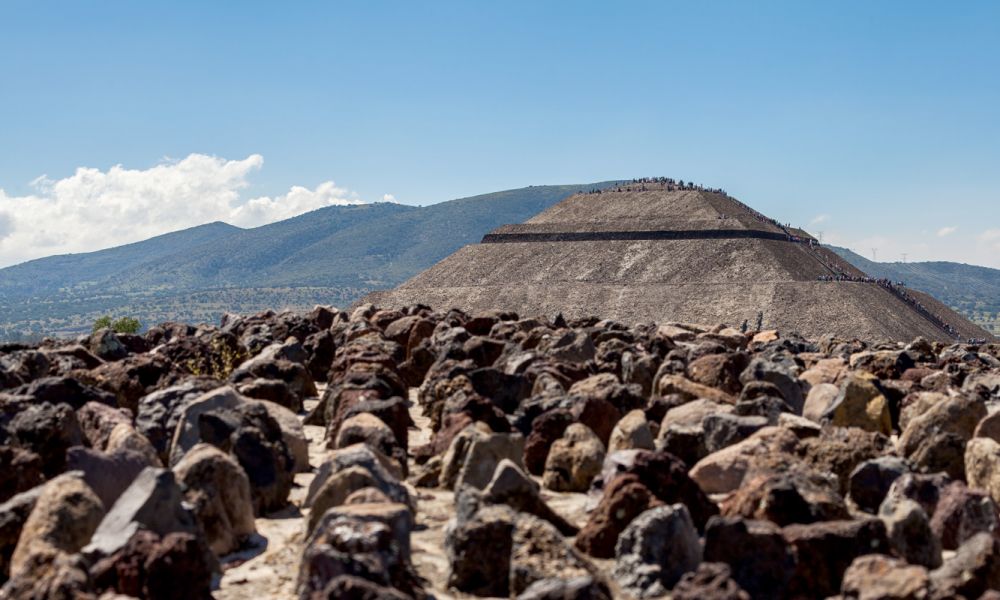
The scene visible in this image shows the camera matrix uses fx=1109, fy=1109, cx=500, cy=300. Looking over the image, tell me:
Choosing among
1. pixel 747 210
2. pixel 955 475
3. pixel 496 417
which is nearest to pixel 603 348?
pixel 496 417

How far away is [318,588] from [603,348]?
685 inches

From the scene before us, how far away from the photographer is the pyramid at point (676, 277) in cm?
10288

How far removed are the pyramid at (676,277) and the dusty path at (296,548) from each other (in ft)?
277

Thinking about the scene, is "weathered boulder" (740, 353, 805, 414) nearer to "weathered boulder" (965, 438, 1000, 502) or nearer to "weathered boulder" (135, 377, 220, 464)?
"weathered boulder" (965, 438, 1000, 502)

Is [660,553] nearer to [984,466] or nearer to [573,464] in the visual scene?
[573,464]

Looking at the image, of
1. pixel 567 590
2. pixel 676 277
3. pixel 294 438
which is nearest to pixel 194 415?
pixel 294 438

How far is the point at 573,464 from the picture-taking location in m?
12.7

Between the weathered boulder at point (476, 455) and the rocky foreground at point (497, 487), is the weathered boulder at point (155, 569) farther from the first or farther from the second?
the weathered boulder at point (476, 455)

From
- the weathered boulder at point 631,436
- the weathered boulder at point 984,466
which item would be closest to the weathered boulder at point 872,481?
the weathered boulder at point 984,466

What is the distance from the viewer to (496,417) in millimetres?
14320

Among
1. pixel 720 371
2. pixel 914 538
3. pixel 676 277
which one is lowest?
pixel 914 538

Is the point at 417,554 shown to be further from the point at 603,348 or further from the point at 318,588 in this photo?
the point at 603,348

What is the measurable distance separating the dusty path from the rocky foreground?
0.11 ft

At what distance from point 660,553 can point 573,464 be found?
13.0ft
